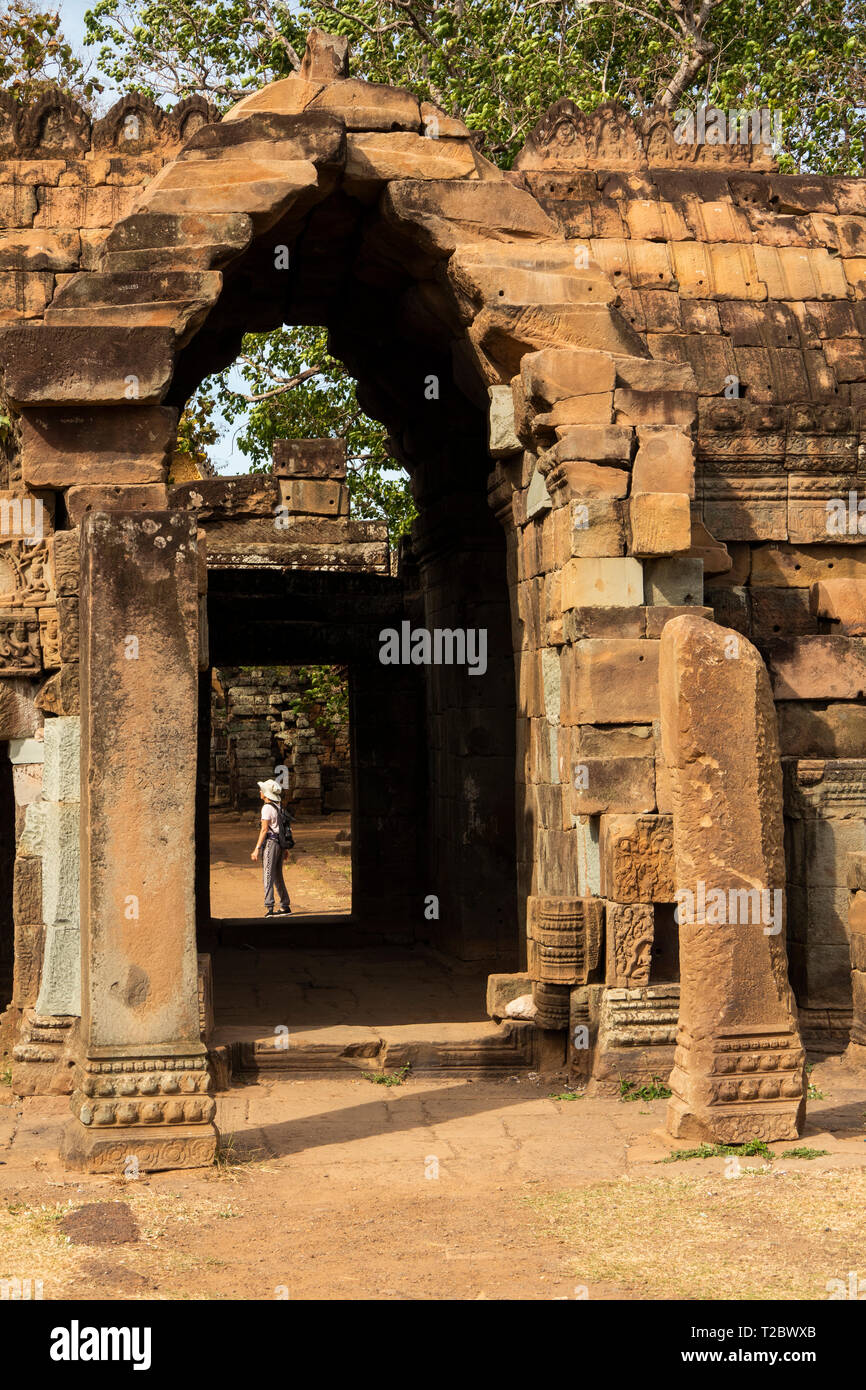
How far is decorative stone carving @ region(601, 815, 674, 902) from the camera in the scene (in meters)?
7.79

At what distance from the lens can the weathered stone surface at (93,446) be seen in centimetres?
801

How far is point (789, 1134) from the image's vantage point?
20.9 feet

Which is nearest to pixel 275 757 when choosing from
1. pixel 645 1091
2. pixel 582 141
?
pixel 582 141

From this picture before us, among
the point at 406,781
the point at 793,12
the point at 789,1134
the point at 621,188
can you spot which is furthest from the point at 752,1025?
the point at 793,12

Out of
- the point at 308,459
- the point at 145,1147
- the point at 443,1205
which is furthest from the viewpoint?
the point at 308,459

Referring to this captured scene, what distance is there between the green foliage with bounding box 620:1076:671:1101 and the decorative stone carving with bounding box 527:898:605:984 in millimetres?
617

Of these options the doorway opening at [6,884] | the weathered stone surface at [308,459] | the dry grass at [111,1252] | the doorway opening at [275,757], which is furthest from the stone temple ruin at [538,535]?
the doorway opening at [275,757]

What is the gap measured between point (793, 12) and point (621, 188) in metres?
9.75

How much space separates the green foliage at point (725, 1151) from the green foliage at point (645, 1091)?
4.16 feet

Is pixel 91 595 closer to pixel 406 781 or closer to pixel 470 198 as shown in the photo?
pixel 470 198

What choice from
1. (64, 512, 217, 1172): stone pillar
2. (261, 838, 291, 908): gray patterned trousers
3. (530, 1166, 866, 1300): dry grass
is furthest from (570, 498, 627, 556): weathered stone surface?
(261, 838, 291, 908): gray patterned trousers

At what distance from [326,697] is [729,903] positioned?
13567 millimetres

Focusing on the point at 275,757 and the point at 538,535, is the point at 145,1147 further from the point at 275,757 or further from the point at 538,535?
the point at 275,757

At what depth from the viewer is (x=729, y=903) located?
6.32 metres
